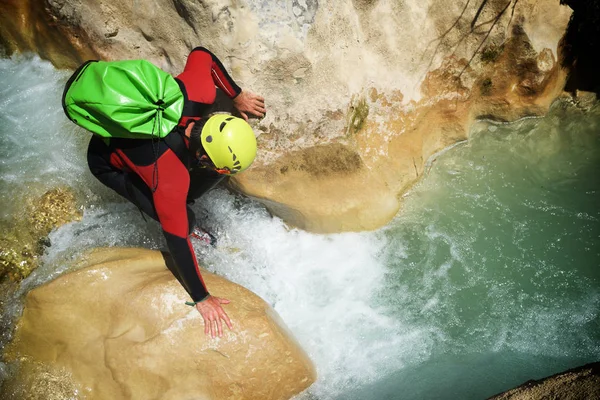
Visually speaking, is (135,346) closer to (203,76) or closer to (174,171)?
(174,171)

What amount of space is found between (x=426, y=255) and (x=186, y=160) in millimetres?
2892

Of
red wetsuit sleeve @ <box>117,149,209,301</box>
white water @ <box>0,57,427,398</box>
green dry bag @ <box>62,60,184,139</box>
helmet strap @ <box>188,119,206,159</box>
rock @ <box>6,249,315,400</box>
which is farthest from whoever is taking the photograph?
white water @ <box>0,57,427,398</box>

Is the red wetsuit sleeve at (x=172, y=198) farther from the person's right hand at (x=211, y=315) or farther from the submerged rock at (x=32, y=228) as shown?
the submerged rock at (x=32, y=228)

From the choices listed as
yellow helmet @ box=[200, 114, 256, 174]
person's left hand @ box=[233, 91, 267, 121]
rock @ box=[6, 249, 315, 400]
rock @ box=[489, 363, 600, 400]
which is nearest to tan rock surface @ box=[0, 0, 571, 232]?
person's left hand @ box=[233, 91, 267, 121]

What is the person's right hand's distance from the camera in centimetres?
396

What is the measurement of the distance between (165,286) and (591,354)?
3973mm

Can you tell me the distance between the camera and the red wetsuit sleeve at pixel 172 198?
3473 mm

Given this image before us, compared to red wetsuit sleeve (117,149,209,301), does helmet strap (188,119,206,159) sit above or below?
above

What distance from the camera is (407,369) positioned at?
4551 millimetres

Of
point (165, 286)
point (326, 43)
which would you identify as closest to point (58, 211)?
point (165, 286)

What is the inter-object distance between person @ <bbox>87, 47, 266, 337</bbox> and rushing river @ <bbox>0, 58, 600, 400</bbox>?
108cm

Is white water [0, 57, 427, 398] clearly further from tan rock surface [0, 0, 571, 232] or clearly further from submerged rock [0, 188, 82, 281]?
tan rock surface [0, 0, 571, 232]

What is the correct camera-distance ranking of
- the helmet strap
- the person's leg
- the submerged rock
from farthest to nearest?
1. the submerged rock
2. the person's leg
3. the helmet strap

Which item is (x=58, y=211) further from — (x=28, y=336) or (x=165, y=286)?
(x=165, y=286)
